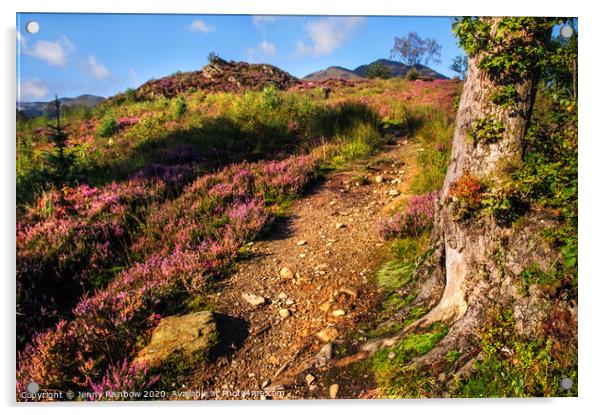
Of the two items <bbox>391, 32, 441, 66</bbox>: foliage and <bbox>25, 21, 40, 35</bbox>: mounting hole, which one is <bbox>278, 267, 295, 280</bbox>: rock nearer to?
<bbox>391, 32, 441, 66</bbox>: foliage

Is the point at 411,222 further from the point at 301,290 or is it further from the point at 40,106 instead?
the point at 40,106

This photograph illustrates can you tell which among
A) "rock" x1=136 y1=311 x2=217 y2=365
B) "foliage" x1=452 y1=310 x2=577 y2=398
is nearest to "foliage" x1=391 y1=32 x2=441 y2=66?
"foliage" x1=452 y1=310 x2=577 y2=398

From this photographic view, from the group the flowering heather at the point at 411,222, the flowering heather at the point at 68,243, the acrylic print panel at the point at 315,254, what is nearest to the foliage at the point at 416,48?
the acrylic print panel at the point at 315,254

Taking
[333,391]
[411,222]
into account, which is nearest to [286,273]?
[333,391]

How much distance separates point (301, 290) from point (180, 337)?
1327mm

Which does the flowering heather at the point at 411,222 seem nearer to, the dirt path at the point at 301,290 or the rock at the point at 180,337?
the dirt path at the point at 301,290

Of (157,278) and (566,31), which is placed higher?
(566,31)

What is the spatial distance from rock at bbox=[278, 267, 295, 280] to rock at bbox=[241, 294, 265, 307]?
1.43 feet

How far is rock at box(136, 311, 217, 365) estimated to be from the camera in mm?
3066

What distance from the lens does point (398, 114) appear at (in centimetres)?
972

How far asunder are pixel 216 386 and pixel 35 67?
326 cm

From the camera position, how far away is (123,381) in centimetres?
286

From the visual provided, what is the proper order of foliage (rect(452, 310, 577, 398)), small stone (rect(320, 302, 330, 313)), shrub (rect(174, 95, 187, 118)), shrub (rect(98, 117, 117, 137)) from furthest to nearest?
1. shrub (rect(174, 95, 187, 118))
2. shrub (rect(98, 117, 117, 137))
3. small stone (rect(320, 302, 330, 313))
4. foliage (rect(452, 310, 577, 398))

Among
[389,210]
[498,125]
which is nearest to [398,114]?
[389,210]
